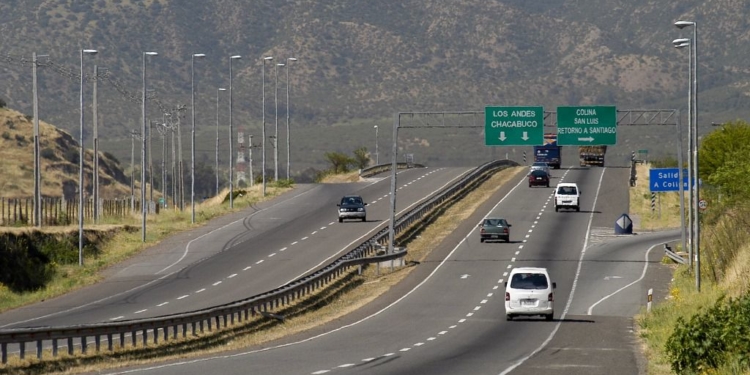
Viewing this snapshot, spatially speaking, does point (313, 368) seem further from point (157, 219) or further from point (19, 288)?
point (157, 219)

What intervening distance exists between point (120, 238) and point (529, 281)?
3776cm

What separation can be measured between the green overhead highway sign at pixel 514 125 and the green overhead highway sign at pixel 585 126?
152 centimetres

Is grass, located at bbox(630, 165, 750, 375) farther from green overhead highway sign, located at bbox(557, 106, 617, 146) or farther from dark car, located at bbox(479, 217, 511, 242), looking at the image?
dark car, located at bbox(479, 217, 511, 242)

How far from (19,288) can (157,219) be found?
102 ft

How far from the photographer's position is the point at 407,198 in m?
101

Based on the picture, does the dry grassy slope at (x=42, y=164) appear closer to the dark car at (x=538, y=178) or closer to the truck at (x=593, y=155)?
the dark car at (x=538, y=178)

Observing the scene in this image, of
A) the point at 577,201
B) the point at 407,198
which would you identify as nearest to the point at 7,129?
the point at 407,198

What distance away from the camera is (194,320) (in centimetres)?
3834

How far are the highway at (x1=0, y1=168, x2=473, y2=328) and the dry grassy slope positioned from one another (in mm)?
42613

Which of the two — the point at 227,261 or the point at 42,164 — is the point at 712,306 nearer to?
the point at 227,261

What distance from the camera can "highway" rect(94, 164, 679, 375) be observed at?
30672mm

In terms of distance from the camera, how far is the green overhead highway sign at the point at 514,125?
7625 centimetres

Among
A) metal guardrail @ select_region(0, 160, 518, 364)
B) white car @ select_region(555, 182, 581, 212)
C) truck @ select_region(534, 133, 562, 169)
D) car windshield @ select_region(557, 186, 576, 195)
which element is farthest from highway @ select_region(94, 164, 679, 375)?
truck @ select_region(534, 133, 562, 169)

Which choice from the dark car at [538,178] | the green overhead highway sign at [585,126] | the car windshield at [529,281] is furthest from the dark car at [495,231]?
the dark car at [538,178]
